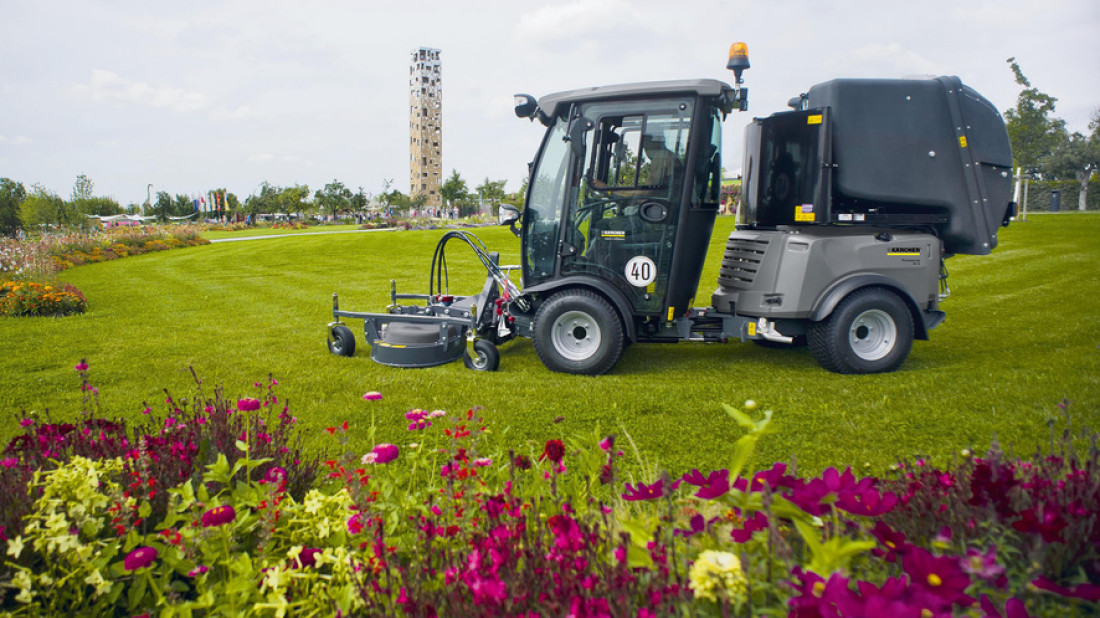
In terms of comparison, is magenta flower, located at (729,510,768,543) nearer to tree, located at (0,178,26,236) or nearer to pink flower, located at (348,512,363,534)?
pink flower, located at (348,512,363,534)

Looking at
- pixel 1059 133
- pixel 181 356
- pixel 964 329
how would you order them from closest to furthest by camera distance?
pixel 181 356 → pixel 964 329 → pixel 1059 133

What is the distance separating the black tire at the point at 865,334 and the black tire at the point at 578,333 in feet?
5.71

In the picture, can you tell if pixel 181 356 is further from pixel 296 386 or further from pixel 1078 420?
pixel 1078 420

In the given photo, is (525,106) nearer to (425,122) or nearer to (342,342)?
(342,342)

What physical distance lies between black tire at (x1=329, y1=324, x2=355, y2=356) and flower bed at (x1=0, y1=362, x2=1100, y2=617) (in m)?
4.24

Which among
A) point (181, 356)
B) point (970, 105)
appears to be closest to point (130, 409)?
point (181, 356)

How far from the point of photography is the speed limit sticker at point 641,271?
615 centimetres

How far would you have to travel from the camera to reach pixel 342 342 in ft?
23.6

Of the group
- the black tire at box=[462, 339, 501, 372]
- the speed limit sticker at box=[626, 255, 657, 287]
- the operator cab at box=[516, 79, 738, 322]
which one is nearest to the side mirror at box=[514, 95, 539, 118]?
the operator cab at box=[516, 79, 738, 322]

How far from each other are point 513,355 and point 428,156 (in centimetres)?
8279

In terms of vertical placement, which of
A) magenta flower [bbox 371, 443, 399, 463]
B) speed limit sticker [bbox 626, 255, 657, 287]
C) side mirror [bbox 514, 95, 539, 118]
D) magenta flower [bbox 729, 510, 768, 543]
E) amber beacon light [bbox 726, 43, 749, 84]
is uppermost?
amber beacon light [bbox 726, 43, 749, 84]

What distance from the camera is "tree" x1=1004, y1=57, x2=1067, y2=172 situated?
38656mm

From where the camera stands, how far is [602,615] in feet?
4.64

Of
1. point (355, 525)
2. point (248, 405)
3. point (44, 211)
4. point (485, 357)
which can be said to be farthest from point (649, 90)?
point (44, 211)
